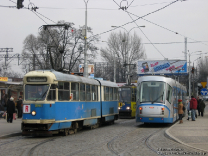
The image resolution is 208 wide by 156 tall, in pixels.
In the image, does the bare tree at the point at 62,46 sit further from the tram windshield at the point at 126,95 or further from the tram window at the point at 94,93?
the tram window at the point at 94,93

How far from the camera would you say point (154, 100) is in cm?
1931

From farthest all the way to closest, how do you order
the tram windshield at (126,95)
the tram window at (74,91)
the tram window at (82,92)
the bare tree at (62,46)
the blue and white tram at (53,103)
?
the bare tree at (62,46) → the tram windshield at (126,95) → the tram window at (82,92) → the tram window at (74,91) → the blue and white tram at (53,103)

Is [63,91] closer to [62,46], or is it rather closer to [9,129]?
[9,129]

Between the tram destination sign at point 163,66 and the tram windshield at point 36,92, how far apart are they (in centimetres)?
4951

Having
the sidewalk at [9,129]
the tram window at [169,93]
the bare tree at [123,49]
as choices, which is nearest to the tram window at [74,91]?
the sidewalk at [9,129]

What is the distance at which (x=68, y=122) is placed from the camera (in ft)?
51.3

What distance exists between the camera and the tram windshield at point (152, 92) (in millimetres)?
19359

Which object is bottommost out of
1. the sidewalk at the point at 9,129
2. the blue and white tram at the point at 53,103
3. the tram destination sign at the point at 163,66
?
the sidewalk at the point at 9,129

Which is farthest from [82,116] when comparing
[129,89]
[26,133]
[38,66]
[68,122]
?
[38,66]

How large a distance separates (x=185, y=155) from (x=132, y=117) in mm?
21530

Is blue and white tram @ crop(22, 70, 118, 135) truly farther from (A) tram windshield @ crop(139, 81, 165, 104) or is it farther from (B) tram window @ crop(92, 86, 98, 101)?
(A) tram windshield @ crop(139, 81, 165, 104)

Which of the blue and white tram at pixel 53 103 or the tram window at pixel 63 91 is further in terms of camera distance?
the tram window at pixel 63 91

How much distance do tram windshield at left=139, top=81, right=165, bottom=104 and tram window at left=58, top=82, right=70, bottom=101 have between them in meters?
5.50

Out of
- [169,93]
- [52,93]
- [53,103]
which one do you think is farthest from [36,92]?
[169,93]
